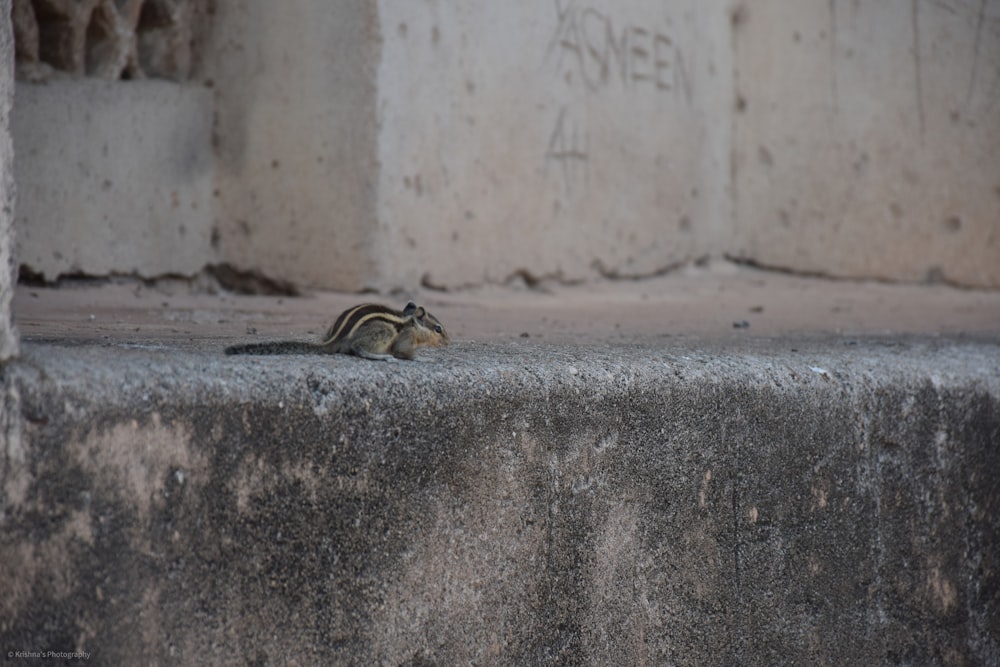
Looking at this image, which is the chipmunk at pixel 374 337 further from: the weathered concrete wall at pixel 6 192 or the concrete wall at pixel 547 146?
the concrete wall at pixel 547 146

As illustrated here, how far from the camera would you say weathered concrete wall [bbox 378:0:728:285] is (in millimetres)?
5605

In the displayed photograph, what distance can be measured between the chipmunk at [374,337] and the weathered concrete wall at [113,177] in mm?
2692

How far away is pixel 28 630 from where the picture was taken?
6.56 ft

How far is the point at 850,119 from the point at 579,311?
3122 millimetres

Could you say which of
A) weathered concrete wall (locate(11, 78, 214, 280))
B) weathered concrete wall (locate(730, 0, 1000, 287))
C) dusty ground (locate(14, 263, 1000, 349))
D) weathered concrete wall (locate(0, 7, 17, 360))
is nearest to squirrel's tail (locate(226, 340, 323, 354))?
dusty ground (locate(14, 263, 1000, 349))

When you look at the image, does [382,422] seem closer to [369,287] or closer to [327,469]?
[327,469]

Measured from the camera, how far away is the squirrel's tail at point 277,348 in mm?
2545

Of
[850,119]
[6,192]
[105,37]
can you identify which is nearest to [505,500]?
[6,192]

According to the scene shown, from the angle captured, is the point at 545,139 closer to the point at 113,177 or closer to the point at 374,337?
the point at 113,177

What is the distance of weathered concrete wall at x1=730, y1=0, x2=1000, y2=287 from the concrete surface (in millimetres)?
4016

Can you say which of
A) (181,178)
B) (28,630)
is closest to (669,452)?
(28,630)

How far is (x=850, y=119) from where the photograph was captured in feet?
25.4

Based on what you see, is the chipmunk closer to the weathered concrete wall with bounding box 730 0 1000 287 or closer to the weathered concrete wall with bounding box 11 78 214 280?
the weathered concrete wall with bounding box 11 78 214 280

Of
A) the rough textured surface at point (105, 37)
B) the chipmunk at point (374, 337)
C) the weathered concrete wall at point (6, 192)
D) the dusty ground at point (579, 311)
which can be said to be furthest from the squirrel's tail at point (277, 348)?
the rough textured surface at point (105, 37)
